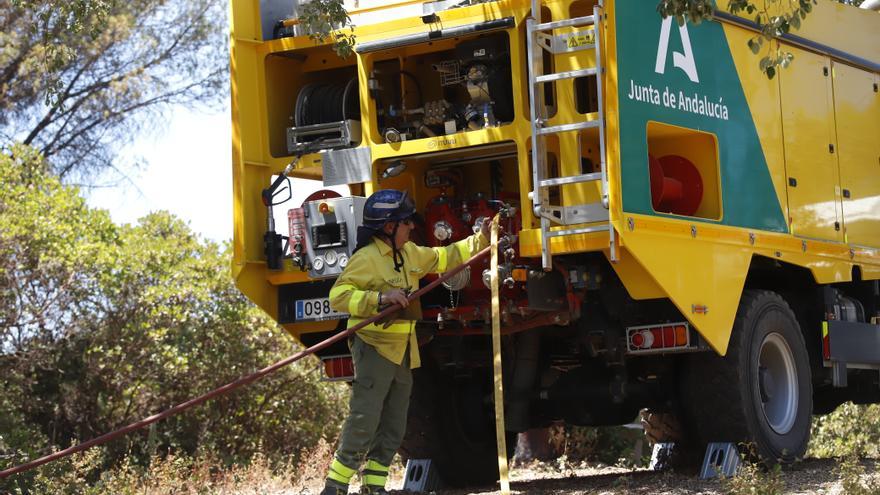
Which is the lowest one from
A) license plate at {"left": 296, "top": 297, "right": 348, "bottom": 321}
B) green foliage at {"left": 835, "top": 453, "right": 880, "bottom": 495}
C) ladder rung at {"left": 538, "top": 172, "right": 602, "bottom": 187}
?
green foliage at {"left": 835, "top": 453, "right": 880, "bottom": 495}

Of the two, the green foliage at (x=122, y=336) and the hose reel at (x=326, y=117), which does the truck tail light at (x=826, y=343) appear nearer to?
the hose reel at (x=326, y=117)

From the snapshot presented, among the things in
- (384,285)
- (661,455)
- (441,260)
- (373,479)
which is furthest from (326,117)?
(661,455)

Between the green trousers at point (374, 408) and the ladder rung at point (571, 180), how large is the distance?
1.29 metres

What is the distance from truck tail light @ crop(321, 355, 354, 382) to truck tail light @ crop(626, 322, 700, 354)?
1.92 m

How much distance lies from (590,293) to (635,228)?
915mm

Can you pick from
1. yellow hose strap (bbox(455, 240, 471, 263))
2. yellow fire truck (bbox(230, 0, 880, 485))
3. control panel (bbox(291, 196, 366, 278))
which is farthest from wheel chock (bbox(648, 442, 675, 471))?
control panel (bbox(291, 196, 366, 278))

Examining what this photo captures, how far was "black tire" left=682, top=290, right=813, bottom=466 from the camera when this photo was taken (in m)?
8.39

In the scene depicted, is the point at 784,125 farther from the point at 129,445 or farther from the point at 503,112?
the point at 129,445

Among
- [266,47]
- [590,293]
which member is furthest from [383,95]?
[590,293]

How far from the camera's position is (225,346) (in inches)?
507

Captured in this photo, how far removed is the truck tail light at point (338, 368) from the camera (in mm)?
9078

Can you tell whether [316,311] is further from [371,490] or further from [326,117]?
[371,490]

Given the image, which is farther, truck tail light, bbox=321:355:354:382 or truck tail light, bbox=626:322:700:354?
truck tail light, bbox=321:355:354:382

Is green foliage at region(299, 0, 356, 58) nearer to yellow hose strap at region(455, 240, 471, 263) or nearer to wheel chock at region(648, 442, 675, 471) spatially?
yellow hose strap at region(455, 240, 471, 263)
